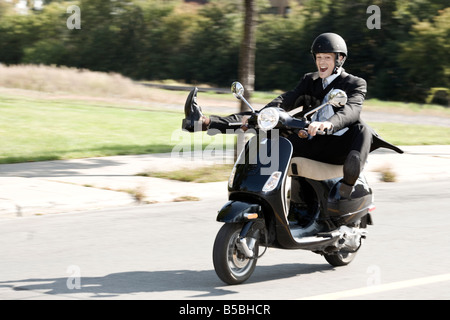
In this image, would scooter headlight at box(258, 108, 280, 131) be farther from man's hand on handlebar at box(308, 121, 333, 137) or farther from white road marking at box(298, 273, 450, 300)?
white road marking at box(298, 273, 450, 300)

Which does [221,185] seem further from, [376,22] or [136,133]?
[376,22]

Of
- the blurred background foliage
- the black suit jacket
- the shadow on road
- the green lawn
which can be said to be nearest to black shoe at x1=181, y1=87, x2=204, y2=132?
the black suit jacket

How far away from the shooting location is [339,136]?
6.59 meters

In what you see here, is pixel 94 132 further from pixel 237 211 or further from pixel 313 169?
pixel 237 211

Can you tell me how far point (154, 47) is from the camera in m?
54.6

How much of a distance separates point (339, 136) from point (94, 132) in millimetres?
11970

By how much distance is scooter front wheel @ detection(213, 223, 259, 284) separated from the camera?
5.87 m

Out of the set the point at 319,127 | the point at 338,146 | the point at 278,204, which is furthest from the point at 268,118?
the point at 338,146

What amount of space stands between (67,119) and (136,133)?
2.72 meters

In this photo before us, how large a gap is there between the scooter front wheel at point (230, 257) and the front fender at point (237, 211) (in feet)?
0.32

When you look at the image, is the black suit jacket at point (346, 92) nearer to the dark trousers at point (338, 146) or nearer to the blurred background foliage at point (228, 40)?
the dark trousers at point (338, 146)

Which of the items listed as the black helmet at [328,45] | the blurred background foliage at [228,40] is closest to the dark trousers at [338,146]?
the black helmet at [328,45]

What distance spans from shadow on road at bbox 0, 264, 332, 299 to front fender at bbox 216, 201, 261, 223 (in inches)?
20.8
